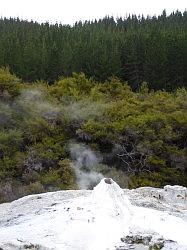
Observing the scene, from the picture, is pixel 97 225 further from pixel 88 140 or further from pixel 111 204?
pixel 88 140

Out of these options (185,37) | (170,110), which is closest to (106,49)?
(185,37)

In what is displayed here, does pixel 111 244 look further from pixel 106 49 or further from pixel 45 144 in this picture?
pixel 106 49

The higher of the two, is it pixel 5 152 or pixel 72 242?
pixel 72 242

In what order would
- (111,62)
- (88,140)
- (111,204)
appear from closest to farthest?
1. (111,204)
2. (88,140)
3. (111,62)

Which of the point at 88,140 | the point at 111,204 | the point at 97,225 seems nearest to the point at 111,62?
the point at 88,140

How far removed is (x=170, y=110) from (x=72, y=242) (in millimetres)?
16652

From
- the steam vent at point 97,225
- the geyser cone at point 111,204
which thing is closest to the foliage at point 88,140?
the steam vent at point 97,225

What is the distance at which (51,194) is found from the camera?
29.1 ft

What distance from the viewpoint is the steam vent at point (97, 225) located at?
20.2 feet

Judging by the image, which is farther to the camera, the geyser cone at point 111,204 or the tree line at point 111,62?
the tree line at point 111,62

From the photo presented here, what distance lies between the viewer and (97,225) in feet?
21.0

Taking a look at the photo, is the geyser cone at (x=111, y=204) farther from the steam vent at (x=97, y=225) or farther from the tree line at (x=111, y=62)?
the tree line at (x=111, y=62)

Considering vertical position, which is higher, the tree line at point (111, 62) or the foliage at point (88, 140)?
the tree line at point (111, 62)

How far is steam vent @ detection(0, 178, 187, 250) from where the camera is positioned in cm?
615
